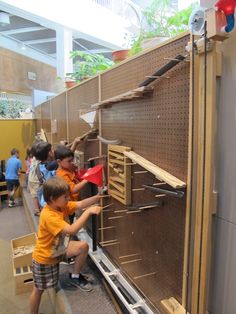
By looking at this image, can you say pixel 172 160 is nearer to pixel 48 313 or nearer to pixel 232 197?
pixel 232 197

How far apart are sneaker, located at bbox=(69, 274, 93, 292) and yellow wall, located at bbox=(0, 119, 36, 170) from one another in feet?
18.3

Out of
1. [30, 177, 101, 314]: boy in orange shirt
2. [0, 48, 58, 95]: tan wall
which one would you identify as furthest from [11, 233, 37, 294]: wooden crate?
[0, 48, 58, 95]: tan wall

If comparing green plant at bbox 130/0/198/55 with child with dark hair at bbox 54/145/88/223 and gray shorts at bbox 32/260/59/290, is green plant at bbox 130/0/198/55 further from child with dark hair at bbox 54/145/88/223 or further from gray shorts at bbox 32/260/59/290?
gray shorts at bbox 32/260/59/290

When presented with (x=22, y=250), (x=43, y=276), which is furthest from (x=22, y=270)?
(x=43, y=276)

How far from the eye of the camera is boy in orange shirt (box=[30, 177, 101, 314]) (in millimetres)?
1849

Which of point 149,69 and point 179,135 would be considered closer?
point 179,135

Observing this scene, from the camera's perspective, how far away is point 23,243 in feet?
10.7

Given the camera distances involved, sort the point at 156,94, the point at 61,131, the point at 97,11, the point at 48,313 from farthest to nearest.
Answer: the point at 97,11, the point at 61,131, the point at 48,313, the point at 156,94

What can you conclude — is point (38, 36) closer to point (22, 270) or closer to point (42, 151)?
point (42, 151)

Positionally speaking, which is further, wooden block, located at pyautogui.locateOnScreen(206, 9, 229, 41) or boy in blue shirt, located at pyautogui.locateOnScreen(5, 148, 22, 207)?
boy in blue shirt, located at pyautogui.locateOnScreen(5, 148, 22, 207)

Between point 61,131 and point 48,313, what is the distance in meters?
2.38

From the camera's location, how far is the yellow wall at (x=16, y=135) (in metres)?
6.94

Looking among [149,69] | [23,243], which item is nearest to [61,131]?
[23,243]

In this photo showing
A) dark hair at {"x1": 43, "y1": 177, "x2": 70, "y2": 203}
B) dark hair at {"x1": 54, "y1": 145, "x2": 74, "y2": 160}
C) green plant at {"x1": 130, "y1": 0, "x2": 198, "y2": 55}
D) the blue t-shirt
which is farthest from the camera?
the blue t-shirt
